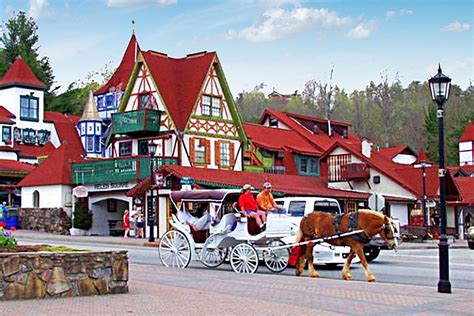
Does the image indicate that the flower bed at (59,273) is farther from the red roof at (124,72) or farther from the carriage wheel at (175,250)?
the red roof at (124,72)

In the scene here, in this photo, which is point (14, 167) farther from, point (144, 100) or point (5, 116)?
point (144, 100)

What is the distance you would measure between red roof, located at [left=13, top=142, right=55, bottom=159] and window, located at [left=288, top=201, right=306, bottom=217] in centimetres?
4473

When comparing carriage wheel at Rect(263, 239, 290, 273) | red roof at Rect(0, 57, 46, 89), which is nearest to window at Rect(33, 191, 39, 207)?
red roof at Rect(0, 57, 46, 89)

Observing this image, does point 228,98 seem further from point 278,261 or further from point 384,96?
point 384,96

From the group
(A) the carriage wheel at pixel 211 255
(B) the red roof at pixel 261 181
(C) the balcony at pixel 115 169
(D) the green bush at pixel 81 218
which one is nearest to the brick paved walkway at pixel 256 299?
(A) the carriage wheel at pixel 211 255

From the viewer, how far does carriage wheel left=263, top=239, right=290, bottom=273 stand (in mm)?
20484

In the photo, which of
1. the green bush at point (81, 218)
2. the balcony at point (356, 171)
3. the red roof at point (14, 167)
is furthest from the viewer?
the red roof at point (14, 167)

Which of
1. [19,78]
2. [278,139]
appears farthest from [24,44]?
[278,139]

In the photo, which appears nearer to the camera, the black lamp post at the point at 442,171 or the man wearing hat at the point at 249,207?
the black lamp post at the point at 442,171

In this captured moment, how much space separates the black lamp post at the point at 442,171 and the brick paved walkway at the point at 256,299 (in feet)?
1.20

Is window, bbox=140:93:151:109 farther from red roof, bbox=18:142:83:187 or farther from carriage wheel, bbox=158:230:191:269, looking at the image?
carriage wheel, bbox=158:230:191:269

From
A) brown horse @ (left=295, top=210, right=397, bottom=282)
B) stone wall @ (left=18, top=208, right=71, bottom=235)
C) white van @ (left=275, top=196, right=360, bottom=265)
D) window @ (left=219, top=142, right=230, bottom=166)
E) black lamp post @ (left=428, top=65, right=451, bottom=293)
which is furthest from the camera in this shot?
window @ (left=219, top=142, right=230, bottom=166)

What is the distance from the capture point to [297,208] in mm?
24109

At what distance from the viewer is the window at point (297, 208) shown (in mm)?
23953
